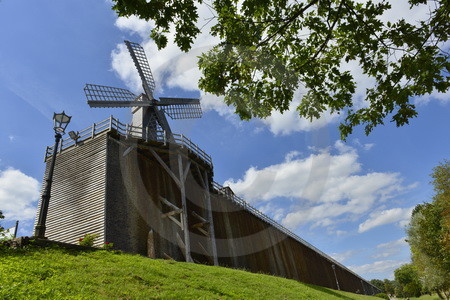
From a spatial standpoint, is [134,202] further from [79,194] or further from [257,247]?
[257,247]

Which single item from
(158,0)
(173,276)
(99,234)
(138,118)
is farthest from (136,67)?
(158,0)

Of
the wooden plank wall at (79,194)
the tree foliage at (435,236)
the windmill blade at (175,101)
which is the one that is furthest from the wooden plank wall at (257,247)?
the tree foliage at (435,236)

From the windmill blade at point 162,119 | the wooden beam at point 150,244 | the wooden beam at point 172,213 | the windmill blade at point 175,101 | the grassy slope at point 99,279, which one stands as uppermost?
the windmill blade at point 175,101

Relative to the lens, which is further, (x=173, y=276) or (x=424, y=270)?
(x=424, y=270)

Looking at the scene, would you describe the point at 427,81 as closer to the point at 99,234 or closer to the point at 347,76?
the point at 347,76

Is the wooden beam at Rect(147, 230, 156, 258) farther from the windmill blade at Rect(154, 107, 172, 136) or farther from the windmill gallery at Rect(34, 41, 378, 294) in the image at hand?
the windmill blade at Rect(154, 107, 172, 136)

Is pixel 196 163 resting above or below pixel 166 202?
above

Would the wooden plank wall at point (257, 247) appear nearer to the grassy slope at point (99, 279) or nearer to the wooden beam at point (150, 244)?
the wooden beam at point (150, 244)

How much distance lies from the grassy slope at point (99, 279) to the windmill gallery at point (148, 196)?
5.05 m

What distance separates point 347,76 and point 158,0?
4165 mm

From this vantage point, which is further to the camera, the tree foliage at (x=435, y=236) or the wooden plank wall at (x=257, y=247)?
the tree foliage at (x=435, y=236)

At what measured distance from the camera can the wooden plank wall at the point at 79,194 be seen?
54.5 feet

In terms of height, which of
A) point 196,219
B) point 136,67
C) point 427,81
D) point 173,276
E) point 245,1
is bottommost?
point 173,276

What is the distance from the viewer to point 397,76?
655 cm
